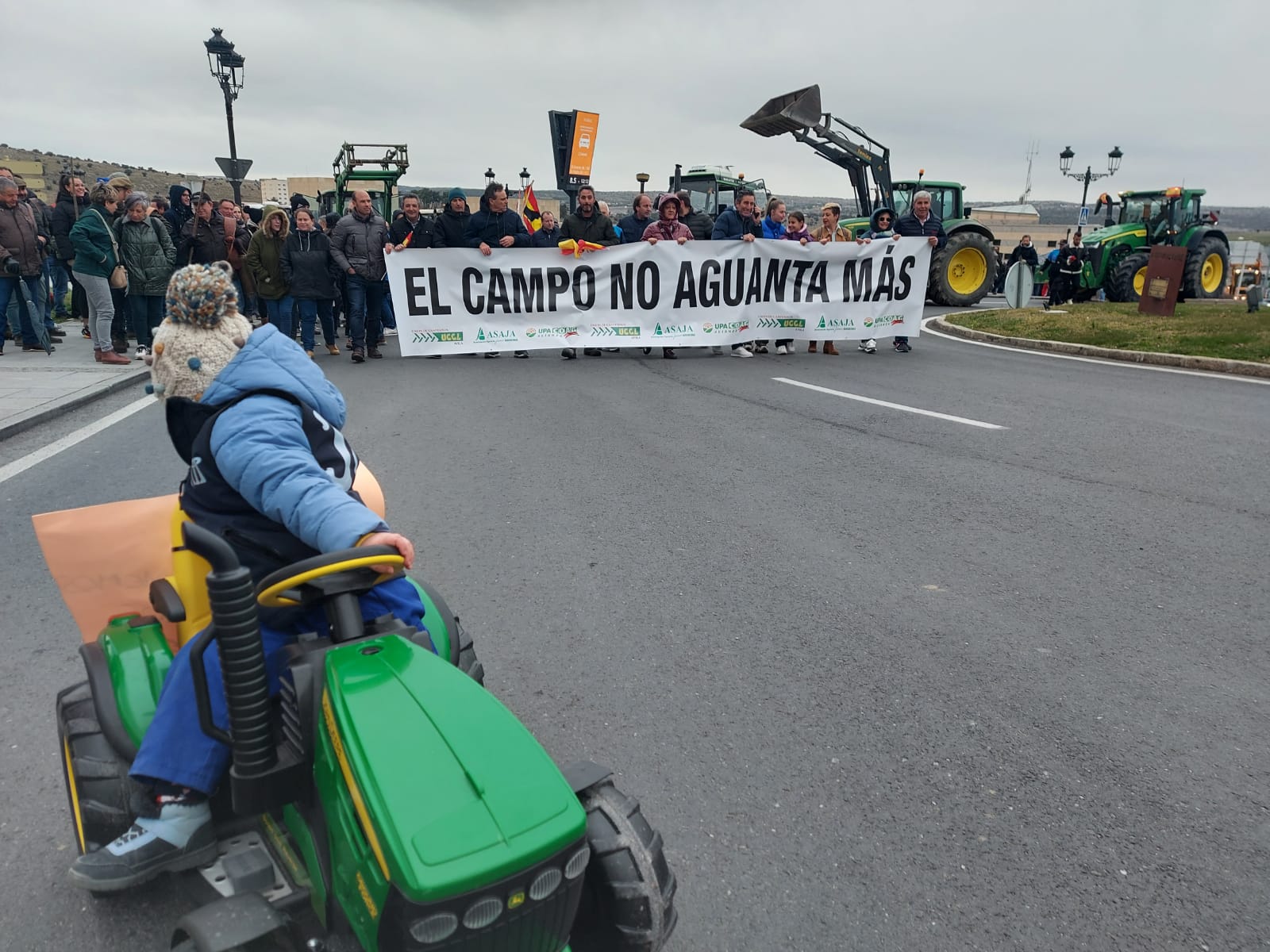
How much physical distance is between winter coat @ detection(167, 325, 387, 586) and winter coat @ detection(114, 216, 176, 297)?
927 cm

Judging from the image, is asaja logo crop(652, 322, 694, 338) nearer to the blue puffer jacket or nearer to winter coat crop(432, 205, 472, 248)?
winter coat crop(432, 205, 472, 248)

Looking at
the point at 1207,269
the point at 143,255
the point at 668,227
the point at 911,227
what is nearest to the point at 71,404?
the point at 143,255

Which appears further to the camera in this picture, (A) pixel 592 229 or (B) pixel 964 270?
(B) pixel 964 270

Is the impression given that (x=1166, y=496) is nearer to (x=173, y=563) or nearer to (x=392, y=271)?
(x=173, y=563)

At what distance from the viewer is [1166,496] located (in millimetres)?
5711

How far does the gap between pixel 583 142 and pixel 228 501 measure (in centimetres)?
1832

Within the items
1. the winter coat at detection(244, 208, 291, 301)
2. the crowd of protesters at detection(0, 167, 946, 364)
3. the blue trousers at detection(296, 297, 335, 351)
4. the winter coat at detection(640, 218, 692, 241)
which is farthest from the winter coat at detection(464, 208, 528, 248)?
the winter coat at detection(244, 208, 291, 301)

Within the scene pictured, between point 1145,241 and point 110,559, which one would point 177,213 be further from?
point 1145,241

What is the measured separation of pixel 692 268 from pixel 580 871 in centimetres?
1096

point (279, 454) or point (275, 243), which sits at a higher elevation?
point (275, 243)

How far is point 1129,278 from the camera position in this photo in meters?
20.6

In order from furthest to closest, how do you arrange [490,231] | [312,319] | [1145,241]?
[1145,241] < [490,231] < [312,319]

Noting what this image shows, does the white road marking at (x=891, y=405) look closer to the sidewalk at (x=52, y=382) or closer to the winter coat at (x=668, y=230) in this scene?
the winter coat at (x=668, y=230)

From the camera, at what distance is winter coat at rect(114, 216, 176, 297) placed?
33.9 feet
